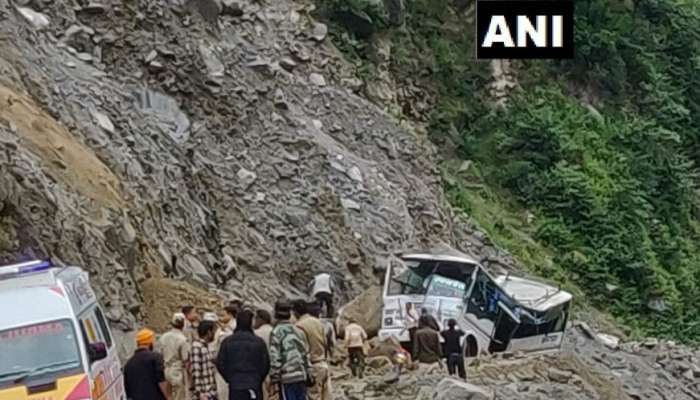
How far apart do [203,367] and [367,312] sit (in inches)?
446

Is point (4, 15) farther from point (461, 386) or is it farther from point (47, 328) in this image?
point (47, 328)

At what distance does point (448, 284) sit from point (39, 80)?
316 inches

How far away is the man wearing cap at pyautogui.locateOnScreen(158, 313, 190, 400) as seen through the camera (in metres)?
13.8

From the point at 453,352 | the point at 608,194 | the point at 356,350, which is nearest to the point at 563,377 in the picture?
the point at 453,352

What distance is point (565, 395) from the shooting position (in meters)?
20.0

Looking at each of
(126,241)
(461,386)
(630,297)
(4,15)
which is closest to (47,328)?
(461,386)

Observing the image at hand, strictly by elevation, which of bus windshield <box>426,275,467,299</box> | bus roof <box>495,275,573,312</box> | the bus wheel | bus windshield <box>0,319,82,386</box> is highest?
bus windshield <box>0,319,82,386</box>

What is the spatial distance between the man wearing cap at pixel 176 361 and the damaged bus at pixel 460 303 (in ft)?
31.5

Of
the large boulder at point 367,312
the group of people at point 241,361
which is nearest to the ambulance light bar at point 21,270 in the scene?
the group of people at point 241,361

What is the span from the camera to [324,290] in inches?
1061

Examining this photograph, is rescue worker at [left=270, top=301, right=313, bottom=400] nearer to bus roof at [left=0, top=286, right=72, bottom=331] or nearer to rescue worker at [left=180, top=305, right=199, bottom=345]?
rescue worker at [left=180, top=305, right=199, bottom=345]

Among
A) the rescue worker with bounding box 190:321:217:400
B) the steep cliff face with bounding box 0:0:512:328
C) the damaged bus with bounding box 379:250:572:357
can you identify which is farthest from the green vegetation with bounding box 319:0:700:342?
the rescue worker with bounding box 190:321:217:400

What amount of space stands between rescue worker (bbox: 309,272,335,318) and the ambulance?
1356 cm

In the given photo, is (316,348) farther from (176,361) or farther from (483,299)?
(483,299)
